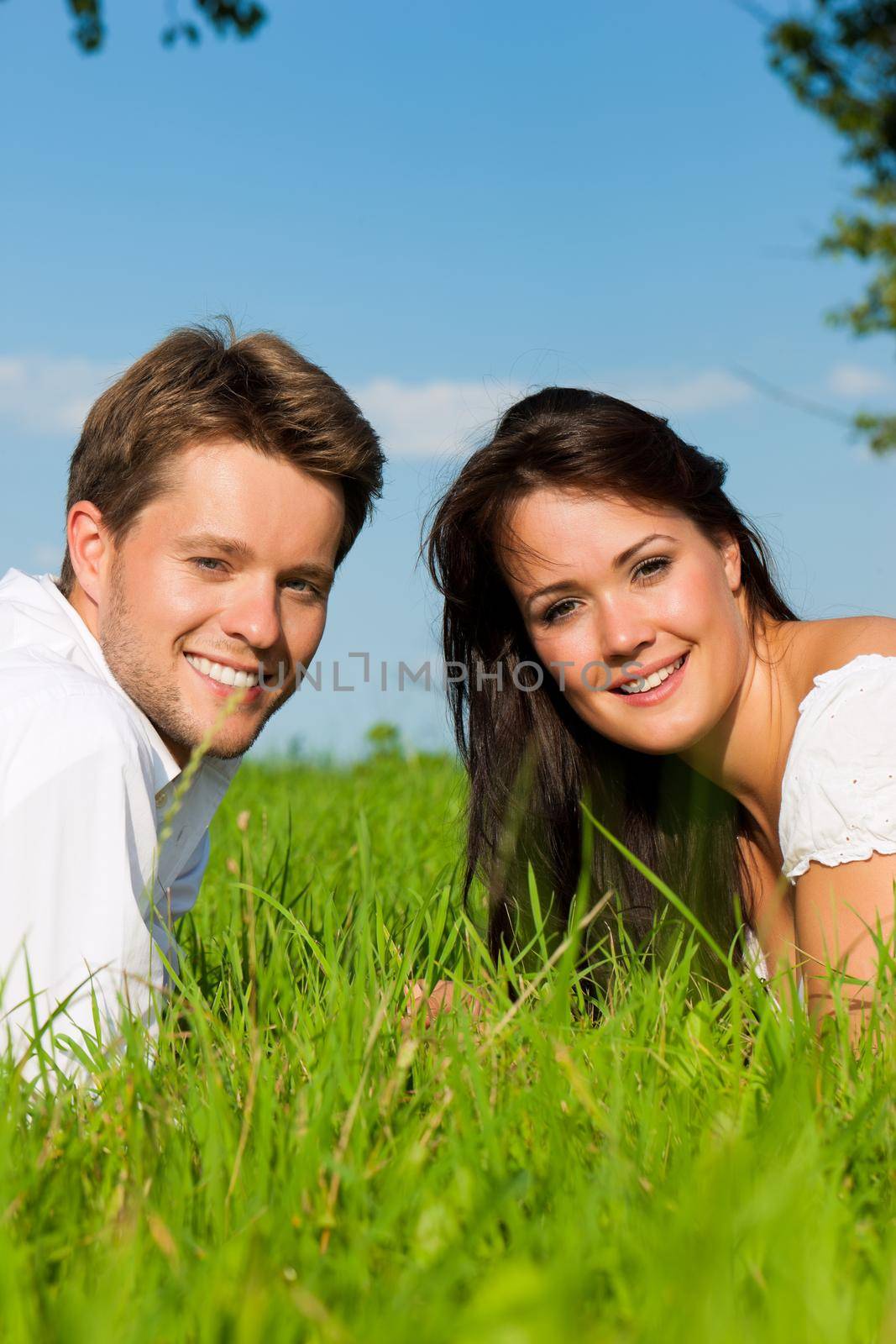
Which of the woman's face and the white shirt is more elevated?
the woman's face

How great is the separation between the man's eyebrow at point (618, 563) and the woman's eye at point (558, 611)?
0.13 ft

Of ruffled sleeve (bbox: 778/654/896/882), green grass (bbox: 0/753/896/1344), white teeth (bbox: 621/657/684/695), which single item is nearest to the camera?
green grass (bbox: 0/753/896/1344)

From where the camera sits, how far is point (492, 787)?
367 cm

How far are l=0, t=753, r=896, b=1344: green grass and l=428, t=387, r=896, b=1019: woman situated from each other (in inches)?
22.8

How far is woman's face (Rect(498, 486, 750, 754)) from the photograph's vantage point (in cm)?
300

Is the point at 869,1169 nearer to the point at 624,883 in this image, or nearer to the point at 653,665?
the point at 653,665

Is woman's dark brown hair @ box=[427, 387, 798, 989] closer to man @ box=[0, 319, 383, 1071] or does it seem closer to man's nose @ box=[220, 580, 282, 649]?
man @ box=[0, 319, 383, 1071]

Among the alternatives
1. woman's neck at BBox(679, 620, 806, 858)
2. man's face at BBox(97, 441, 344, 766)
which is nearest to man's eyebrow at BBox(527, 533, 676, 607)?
woman's neck at BBox(679, 620, 806, 858)

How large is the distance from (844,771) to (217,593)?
5.08 ft

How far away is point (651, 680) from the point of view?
3025 millimetres

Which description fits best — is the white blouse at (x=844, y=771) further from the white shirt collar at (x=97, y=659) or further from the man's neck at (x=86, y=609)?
the man's neck at (x=86, y=609)

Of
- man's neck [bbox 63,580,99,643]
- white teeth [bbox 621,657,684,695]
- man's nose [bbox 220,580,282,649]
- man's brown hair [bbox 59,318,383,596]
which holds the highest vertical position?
man's brown hair [bbox 59,318,383,596]

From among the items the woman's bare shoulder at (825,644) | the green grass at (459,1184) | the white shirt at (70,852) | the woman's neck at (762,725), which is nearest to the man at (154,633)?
the white shirt at (70,852)

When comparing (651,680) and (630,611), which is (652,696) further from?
(630,611)
